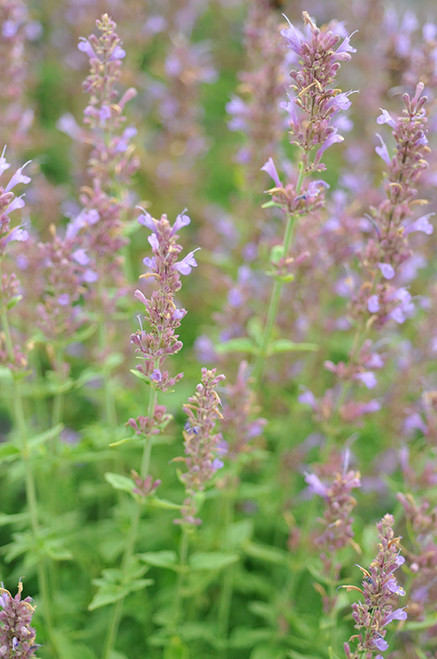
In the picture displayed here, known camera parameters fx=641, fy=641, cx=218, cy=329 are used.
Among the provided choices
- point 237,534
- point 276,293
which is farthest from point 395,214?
point 237,534

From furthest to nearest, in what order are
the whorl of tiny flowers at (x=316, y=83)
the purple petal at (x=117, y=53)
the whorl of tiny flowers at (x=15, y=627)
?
the purple petal at (x=117, y=53) < the whorl of tiny flowers at (x=316, y=83) < the whorl of tiny flowers at (x=15, y=627)

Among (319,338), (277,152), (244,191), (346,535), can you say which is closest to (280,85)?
(277,152)

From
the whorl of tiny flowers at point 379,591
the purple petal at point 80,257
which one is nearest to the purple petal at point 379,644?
the whorl of tiny flowers at point 379,591

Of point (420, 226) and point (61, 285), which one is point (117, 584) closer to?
point (61, 285)

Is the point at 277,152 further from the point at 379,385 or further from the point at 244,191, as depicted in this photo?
the point at 379,385

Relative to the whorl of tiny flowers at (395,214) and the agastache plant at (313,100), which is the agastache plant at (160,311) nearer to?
the agastache plant at (313,100)
